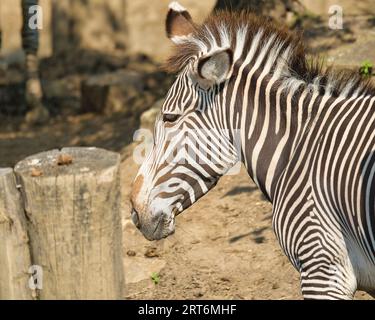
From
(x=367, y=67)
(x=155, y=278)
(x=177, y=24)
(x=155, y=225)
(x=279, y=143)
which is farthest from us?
(x=367, y=67)

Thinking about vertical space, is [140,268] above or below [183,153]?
below

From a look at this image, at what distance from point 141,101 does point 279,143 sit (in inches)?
303

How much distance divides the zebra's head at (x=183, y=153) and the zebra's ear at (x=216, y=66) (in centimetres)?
2

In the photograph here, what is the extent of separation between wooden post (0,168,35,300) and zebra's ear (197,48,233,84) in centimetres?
130

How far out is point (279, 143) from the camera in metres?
4.65

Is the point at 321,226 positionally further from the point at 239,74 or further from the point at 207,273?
the point at 207,273

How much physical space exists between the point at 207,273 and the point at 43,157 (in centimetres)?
358

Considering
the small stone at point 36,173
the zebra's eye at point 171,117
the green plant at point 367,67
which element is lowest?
the small stone at point 36,173

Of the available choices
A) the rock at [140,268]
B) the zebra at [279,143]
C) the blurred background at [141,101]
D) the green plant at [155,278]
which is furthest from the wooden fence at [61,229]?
the rock at [140,268]

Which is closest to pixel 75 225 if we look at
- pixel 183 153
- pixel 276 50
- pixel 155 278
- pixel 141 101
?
pixel 183 153

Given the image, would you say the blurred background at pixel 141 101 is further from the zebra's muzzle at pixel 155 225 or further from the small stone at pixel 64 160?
the small stone at pixel 64 160

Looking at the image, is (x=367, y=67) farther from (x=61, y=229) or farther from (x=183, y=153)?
(x=61, y=229)

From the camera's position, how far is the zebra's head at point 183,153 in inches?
184
